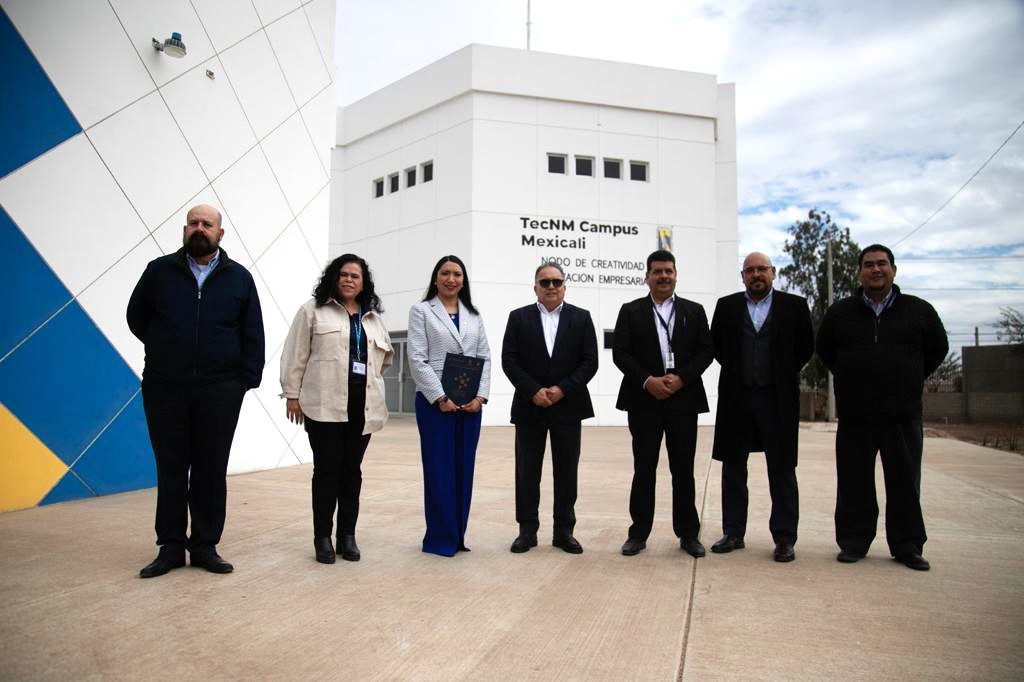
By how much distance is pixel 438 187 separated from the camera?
18.9 meters

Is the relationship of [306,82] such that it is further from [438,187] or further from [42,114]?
[438,187]

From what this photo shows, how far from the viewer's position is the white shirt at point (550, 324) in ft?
15.9

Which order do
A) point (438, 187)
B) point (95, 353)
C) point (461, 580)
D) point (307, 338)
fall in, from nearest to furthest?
1. point (461, 580)
2. point (307, 338)
3. point (95, 353)
4. point (438, 187)

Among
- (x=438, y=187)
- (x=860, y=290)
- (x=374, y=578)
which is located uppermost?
(x=438, y=187)

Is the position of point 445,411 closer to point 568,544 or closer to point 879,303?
point 568,544

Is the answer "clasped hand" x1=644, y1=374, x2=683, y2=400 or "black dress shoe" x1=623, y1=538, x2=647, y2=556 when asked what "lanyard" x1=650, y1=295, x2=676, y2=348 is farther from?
"black dress shoe" x1=623, y1=538, x2=647, y2=556

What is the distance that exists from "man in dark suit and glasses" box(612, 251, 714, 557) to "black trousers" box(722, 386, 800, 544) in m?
0.27

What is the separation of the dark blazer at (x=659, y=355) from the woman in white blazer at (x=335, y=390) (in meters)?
1.58

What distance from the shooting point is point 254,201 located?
825 centimetres

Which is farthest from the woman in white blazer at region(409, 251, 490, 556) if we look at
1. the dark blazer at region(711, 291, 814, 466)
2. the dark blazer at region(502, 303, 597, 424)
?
the dark blazer at region(711, 291, 814, 466)

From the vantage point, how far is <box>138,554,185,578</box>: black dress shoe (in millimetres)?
3766

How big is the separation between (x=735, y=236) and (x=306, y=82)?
13.8 m

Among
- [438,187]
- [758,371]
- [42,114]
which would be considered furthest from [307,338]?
[438,187]

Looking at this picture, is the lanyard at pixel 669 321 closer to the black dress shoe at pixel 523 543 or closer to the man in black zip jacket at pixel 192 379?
the black dress shoe at pixel 523 543
